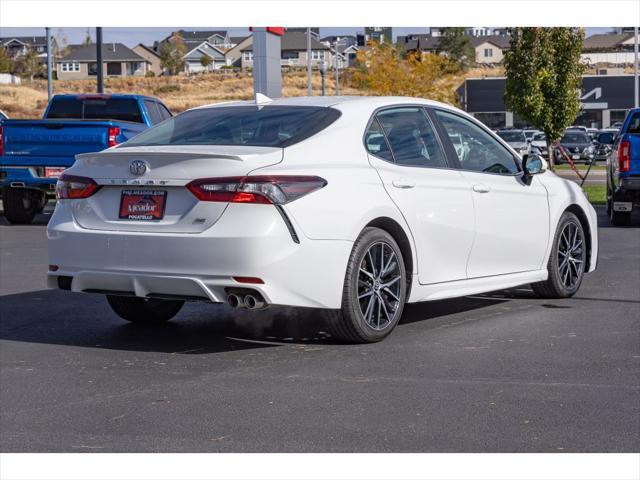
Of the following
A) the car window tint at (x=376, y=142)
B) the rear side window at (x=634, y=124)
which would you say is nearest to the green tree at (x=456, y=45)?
the rear side window at (x=634, y=124)

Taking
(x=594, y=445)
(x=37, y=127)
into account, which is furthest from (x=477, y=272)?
(x=37, y=127)

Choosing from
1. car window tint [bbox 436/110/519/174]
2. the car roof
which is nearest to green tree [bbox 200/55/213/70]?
car window tint [bbox 436/110/519/174]

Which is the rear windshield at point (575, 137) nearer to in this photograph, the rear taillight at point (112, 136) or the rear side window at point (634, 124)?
the rear side window at point (634, 124)

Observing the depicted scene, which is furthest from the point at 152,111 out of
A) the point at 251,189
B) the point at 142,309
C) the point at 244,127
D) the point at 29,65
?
the point at 29,65

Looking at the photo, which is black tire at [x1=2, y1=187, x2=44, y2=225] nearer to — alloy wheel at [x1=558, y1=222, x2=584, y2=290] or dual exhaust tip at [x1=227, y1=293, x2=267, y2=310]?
alloy wheel at [x1=558, y1=222, x2=584, y2=290]

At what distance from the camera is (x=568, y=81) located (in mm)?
43250

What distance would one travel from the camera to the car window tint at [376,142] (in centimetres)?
795

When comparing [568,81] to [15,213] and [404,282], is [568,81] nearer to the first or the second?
[15,213]

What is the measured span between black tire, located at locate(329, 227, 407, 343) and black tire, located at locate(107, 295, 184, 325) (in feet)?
5.16

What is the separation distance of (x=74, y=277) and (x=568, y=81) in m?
37.8

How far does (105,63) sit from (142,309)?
139035 mm

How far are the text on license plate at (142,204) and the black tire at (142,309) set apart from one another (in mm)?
1244

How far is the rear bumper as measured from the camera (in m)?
7.01

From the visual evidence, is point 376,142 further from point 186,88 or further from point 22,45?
point 22,45
